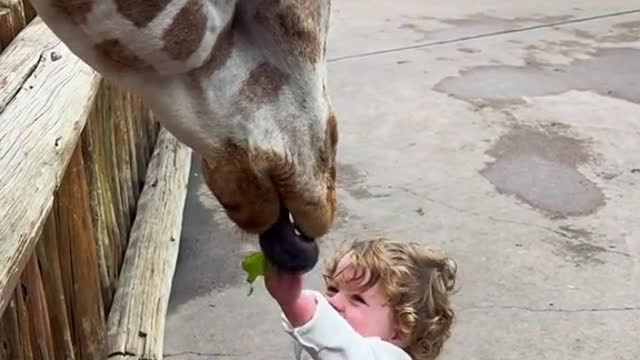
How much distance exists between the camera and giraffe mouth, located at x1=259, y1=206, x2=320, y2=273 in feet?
5.90

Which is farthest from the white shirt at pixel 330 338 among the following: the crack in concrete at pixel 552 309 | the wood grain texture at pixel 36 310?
the crack in concrete at pixel 552 309

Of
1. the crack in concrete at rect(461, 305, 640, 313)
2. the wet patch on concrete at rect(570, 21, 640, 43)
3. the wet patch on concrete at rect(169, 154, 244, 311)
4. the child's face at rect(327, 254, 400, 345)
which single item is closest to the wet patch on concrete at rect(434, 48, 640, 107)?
the wet patch on concrete at rect(570, 21, 640, 43)

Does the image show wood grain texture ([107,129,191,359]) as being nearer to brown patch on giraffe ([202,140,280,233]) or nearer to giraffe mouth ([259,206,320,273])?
giraffe mouth ([259,206,320,273])

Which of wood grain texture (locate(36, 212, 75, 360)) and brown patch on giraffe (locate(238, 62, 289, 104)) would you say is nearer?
brown patch on giraffe (locate(238, 62, 289, 104))

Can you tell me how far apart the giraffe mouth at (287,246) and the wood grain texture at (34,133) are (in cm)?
49

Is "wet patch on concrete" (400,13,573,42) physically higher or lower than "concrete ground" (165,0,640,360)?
lower

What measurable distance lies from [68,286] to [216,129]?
168 cm

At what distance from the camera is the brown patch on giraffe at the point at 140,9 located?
1.46 m

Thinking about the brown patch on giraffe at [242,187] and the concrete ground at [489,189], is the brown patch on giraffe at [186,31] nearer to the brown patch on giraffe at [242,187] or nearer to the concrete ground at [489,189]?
the brown patch on giraffe at [242,187]

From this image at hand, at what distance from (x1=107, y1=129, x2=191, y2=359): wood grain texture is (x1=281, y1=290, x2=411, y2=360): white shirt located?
122 cm

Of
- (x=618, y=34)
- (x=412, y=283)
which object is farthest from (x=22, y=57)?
(x=618, y=34)

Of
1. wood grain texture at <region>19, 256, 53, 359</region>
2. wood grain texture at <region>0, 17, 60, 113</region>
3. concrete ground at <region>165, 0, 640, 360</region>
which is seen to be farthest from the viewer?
concrete ground at <region>165, 0, 640, 360</region>

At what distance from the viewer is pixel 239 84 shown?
163 cm

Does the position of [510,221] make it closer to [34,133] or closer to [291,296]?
[34,133]
